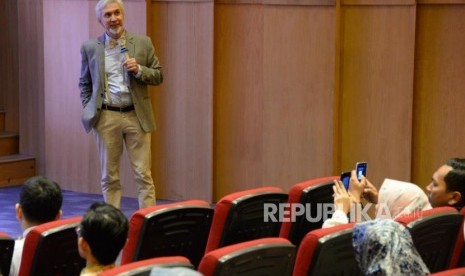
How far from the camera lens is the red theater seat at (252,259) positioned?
9.23 feet

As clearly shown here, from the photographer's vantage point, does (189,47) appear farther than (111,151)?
Yes

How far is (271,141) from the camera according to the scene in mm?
6562

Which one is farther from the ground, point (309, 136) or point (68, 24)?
point (68, 24)

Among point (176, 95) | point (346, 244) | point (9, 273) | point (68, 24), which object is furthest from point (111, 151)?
point (346, 244)

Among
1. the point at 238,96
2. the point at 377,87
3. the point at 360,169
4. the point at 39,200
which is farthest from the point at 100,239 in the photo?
the point at 238,96

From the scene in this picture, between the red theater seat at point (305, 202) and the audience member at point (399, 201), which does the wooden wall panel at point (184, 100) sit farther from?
the audience member at point (399, 201)

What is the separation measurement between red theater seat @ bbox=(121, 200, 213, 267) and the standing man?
1872 mm

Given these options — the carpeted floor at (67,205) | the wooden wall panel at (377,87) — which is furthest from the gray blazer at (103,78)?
the wooden wall panel at (377,87)

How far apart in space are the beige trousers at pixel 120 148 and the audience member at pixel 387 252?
322 cm

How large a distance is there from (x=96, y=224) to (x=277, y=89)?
3748 millimetres

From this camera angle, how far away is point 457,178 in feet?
11.9

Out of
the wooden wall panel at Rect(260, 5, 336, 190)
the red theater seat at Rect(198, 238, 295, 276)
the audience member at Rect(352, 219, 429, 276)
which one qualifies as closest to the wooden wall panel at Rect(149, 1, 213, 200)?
the wooden wall panel at Rect(260, 5, 336, 190)

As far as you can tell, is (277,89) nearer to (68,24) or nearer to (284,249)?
(68,24)

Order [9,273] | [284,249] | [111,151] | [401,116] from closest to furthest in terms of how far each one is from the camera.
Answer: [284,249], [9,273], [111,151], [401,116]
